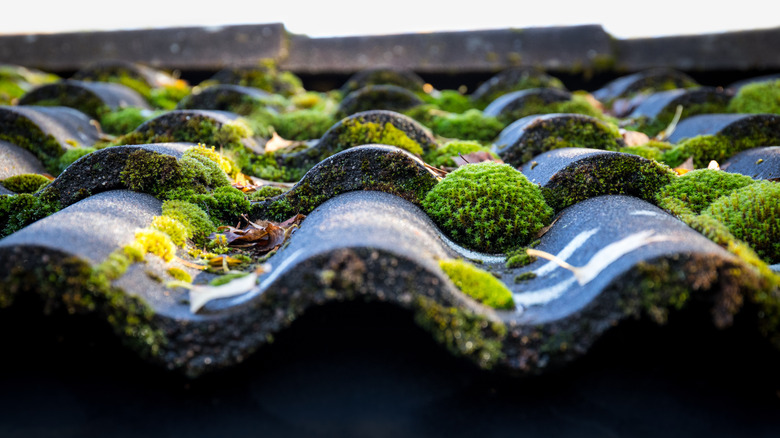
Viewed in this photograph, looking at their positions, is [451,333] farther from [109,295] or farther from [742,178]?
[742,178]

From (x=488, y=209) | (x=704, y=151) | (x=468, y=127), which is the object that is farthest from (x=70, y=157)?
(x=704, y=151)

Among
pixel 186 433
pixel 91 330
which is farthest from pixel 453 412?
pixel 91 330

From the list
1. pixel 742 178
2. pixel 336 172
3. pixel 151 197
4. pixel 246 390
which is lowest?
pixel 246 390

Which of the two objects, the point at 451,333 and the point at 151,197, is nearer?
the point at 451,333

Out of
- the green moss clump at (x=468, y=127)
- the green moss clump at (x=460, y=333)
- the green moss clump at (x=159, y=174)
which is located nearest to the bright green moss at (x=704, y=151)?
the green moss clump at (x=468, y=127)

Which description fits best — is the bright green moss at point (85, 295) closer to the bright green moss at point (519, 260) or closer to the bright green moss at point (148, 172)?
the bright green moss at point (148, 172)

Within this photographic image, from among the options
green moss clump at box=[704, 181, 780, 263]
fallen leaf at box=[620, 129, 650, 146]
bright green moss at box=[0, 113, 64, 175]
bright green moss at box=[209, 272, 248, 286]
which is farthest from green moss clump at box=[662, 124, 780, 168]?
bright green moss at box=[0, 113, 64, 175]
